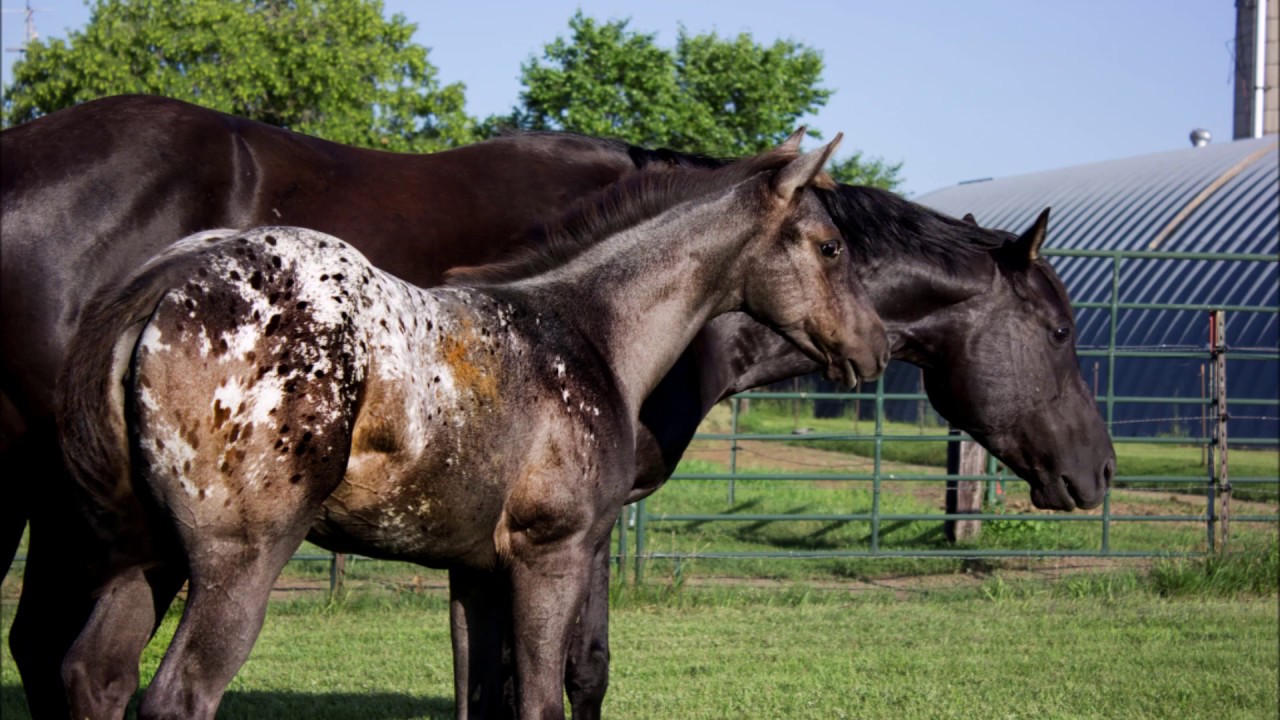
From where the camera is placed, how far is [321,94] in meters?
22.3

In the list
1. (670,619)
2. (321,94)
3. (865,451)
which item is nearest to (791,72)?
(321,94)

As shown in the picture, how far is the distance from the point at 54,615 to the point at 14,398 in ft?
2.22

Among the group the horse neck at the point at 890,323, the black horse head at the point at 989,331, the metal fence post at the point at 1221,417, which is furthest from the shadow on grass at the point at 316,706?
the metal fence post at the point at 1221,417

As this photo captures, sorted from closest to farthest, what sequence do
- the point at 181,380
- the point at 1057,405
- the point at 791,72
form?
the point at 181,380 < the point at 1057,405 < the point at 791,72

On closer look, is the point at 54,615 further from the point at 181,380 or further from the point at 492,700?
the point at 181,380

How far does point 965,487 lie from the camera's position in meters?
9.64

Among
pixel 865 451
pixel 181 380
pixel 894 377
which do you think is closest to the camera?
pixel 181 380

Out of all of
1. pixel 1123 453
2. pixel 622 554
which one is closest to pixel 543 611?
pixel 622 554

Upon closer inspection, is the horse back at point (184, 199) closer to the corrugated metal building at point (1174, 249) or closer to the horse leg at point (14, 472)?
the horse leg at point (14, 472)

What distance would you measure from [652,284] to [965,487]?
21.4ft

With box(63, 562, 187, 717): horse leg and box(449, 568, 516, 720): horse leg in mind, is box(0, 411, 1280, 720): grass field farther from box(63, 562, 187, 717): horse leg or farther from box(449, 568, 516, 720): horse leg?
box(63, 562, 187, 717): horse leg

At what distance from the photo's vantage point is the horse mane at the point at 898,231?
463 centimetres

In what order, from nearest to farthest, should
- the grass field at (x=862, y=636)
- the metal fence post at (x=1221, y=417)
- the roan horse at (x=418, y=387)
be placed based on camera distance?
the roan horse at (x=418, y=387) → the grass field at (x=862, y=636) → the metal fence post at (x=1221, y=417)

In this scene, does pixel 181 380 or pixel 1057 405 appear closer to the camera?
pixel 181 380
